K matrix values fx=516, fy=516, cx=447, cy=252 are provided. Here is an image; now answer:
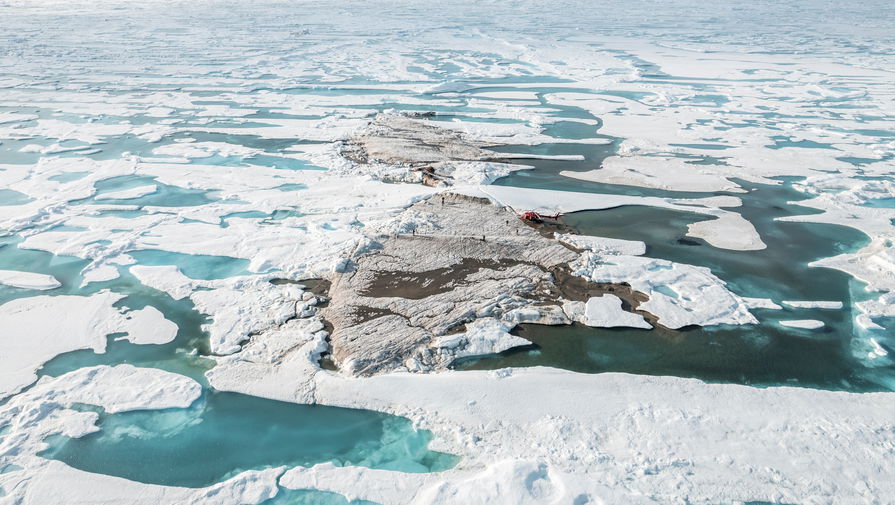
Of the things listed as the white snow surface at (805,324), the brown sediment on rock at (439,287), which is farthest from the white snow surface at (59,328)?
the white snow surface at (805,324)

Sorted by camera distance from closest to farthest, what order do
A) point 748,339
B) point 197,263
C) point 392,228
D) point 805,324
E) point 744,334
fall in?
1. point 748,339
2. point 744,334
3. point 805,324
4. point 197,263
5. point 392,228

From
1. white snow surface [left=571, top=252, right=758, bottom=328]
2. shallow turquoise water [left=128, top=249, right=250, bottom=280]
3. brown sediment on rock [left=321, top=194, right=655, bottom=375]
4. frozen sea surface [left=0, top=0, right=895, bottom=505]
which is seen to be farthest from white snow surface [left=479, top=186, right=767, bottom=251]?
shallow turquoise water [left=128, top=249, right=250, bottom=280]

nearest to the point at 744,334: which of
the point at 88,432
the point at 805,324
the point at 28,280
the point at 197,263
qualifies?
the point at 805,324

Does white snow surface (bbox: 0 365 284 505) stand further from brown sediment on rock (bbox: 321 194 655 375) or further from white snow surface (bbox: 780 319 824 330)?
white snow surface (bbox: 780 319 824 330)

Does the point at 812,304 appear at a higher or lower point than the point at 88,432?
higher

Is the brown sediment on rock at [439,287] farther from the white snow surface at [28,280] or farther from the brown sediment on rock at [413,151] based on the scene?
the white snow surface at [28,280]

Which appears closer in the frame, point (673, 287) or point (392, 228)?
point (673, 287)

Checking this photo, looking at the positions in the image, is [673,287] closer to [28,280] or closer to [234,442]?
[234,442]

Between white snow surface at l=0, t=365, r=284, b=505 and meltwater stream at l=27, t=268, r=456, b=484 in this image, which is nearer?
white snow surface at l=0, t=365, r=284, b=505
